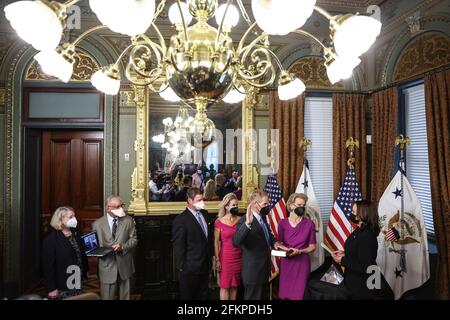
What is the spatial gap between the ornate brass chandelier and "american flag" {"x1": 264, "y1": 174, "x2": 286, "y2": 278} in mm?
2429

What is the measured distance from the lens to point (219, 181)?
4672 millimetres

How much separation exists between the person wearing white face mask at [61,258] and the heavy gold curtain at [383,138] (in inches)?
143

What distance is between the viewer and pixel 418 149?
163 inches

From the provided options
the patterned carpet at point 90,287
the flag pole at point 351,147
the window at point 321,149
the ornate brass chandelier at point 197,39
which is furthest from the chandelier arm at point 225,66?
the patterned carpet at point 90,287

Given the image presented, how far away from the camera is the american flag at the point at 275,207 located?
4223 millimetres

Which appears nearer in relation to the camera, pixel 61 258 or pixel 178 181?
pixel 61 258

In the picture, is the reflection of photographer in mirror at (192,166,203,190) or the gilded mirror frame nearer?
the gilded mirror frame

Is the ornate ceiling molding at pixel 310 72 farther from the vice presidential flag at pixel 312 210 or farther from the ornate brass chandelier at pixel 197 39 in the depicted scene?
the ornate brass chandelier at pixel 197 39

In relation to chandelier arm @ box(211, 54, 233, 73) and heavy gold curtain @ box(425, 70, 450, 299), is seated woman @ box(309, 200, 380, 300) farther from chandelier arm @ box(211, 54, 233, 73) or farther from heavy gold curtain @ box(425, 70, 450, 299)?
chandelier arm @ box(211, 54, 233, 73)

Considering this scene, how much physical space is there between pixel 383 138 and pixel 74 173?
14.1ft

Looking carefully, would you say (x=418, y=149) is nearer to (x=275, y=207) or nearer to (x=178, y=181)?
(x=275, y=207)

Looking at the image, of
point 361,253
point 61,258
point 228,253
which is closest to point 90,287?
point 61,258

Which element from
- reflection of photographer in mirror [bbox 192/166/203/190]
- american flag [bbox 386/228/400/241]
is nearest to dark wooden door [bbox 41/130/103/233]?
reflection of photographer in mirror [bbox 192/166/203/190]

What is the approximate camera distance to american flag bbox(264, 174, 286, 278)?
4.22 meters
